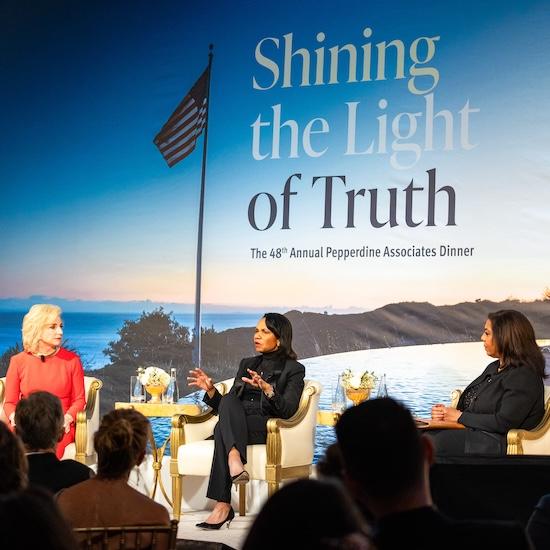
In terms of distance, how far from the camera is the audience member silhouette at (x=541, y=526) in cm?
241

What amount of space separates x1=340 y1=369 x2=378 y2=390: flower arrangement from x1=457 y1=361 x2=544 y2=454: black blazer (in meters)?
0.91

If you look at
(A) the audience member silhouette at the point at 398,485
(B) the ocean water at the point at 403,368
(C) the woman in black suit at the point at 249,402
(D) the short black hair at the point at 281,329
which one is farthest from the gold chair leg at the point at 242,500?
(A) the audience member silhouette at the point at 398,485

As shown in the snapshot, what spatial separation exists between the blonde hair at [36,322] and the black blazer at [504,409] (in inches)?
97.1

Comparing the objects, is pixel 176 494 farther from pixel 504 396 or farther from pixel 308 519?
pixel 308 519

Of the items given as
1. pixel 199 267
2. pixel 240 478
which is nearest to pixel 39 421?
pixel 240 478

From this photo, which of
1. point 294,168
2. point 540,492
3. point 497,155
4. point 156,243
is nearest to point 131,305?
point 156,243

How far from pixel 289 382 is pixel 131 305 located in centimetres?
189

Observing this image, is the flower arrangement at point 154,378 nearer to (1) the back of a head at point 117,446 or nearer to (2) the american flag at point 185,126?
(2) the american flag at point 185,126

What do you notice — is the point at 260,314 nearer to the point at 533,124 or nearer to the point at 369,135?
the point at 369,135

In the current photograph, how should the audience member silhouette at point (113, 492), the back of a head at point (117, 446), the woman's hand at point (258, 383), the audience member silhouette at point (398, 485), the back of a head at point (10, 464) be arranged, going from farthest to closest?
the woman's hand at point (258, 383) → the back of a head at point (117, 446) → the audience member silhouette at point (113, 492) → the back of a head at point (10, 464) → the audience member silhouette at point (398, 485)

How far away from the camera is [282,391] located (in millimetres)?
5781

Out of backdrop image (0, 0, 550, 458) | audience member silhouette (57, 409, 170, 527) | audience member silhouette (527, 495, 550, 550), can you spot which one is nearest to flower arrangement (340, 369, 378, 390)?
backdrop image (0, 0, 550, 458)

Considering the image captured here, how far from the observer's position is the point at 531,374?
4.96 metres

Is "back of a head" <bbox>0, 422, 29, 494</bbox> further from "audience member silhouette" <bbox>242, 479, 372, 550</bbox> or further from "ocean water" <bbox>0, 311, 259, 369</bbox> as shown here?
"ocean water" <bbox>0, 311, 259, 369</bbox>
